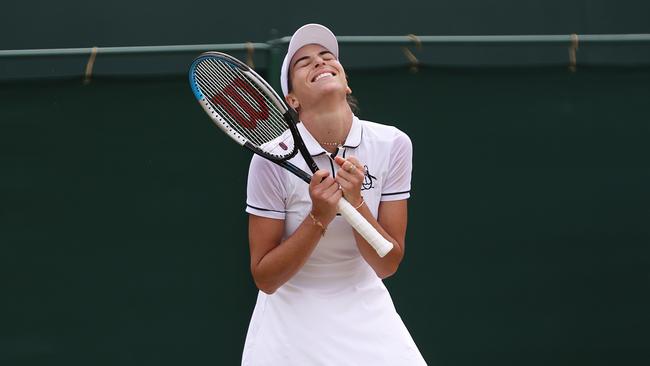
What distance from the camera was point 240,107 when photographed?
3.10 m

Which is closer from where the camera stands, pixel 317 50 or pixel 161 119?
pixel 317 50

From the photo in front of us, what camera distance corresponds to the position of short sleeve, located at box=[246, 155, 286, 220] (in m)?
2.96

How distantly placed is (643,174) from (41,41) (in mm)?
2231

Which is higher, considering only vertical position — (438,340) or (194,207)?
(194,207)

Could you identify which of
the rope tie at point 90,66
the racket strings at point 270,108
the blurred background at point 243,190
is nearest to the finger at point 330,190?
the racket strings at point 270,108

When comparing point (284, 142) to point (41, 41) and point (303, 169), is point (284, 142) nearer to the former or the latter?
point (303, 169)

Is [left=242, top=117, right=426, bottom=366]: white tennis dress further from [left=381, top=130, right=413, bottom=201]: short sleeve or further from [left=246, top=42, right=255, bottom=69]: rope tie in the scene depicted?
[left=246, top=42, right=255, bottom=69]: rope tie

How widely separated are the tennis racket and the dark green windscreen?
2.96 ft

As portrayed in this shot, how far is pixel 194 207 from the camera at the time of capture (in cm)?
402

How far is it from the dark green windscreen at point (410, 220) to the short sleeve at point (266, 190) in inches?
40.7

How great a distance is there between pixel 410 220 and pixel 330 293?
1093 mm

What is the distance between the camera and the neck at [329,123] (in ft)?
9.85

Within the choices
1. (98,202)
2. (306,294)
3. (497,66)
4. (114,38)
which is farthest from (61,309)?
(497,66)

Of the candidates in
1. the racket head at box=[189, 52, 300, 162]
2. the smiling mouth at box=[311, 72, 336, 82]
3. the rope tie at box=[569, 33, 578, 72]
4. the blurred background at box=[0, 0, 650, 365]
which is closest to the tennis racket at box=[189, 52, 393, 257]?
the racket head at box=[189, 52, 300, 162]
